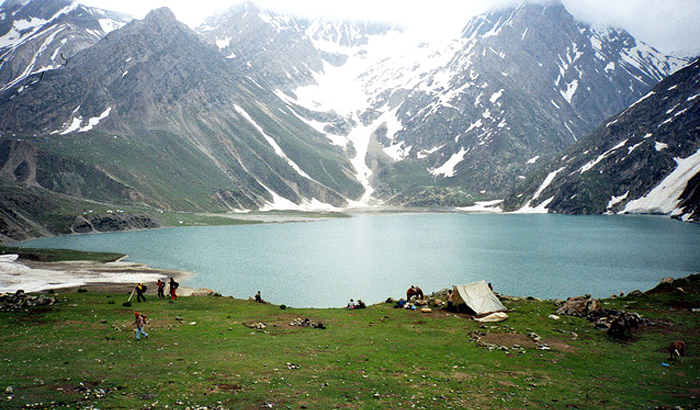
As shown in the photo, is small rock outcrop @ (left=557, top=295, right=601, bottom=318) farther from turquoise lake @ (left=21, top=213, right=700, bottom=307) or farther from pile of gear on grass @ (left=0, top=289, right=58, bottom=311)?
pile of gear on grass @ (left=0, top=289, right=58, bottom=311)

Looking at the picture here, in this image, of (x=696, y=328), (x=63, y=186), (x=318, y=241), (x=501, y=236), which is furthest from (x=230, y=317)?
(x=63, y=186)

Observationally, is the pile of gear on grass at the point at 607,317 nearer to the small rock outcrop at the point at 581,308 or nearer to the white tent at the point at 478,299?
the small rock outcrop at the point at 581,308

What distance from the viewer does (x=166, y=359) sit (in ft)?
80.2

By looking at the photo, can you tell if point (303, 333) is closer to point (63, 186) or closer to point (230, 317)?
point (230, 317)

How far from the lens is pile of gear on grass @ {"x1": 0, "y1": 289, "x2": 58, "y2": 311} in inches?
1353

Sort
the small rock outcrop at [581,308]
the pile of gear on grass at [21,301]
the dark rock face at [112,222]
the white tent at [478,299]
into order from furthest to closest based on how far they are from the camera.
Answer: the dark rock face at [112,222]
the white tent at [478,299]
the small rock outcrop at [581,308]
the pile of gear on grass at [21,301]

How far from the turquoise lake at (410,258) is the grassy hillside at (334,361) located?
84.3 feet

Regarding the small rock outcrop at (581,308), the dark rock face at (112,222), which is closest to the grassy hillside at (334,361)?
the small rock outcrop at (581,308)

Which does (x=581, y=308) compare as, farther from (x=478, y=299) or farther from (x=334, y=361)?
(x=334, y=361)

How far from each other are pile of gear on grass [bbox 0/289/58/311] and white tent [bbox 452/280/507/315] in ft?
113

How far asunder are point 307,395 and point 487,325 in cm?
1979

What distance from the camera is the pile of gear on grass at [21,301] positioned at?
3437cm

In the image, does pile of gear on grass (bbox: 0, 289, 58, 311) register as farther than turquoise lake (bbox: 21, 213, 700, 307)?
No

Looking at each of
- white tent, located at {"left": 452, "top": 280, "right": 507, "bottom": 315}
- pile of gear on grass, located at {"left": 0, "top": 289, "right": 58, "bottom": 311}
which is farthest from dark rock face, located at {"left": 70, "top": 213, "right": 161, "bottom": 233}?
white tent, located at {"left": 452, "top": 280, "right": 507, "bottom": 315}
